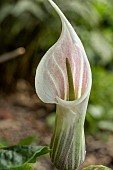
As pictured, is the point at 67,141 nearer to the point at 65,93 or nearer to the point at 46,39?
the point at 65,93

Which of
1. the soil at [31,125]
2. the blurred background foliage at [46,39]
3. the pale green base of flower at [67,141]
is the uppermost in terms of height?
the pale green base of flower at [67,141]

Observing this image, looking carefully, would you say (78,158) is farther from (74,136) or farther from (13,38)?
(13,38)

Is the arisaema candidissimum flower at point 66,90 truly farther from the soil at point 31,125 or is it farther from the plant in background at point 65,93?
the soil at point 31,125

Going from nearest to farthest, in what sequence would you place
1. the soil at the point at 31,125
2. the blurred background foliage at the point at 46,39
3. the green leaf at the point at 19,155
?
the green leaf at the point at 19,155 → the soil at the point at 31,125 → the blurred background foliage at the point at 46,39

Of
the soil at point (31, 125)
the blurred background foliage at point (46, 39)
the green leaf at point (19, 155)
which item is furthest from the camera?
the blurred background foliage at point (46, 39)

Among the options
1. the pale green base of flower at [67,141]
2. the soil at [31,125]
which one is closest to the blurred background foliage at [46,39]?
the soil at [31,125]

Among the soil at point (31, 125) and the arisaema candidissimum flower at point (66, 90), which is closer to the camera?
the arisaema candidissimum flower at point (66, 90)

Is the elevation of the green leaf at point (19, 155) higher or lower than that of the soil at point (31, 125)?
higher

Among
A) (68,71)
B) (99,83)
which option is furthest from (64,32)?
(99,83)

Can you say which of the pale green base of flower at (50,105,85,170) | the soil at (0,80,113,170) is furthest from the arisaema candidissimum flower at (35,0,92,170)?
the soil at (0,80,113,170)
